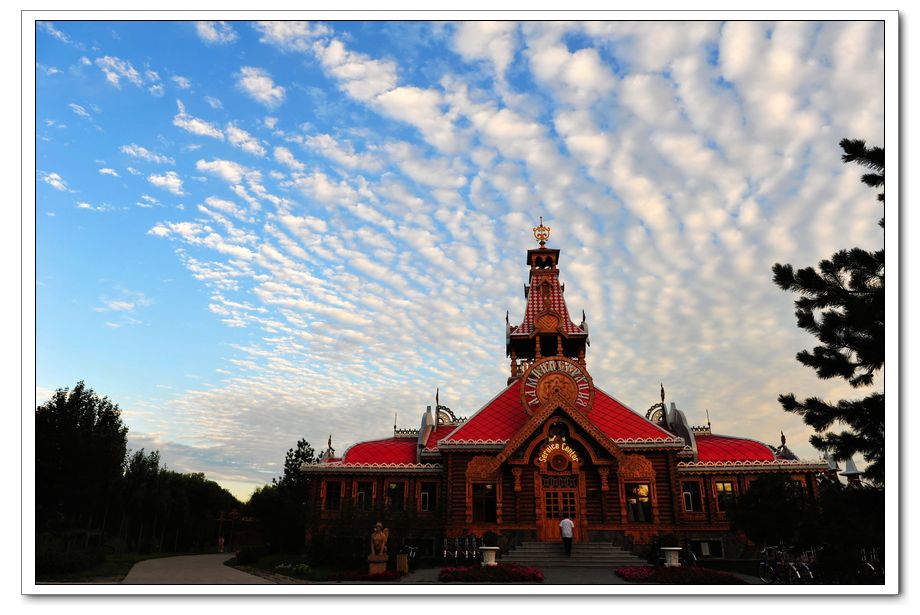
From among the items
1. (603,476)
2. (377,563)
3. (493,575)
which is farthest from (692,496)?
(377,563)

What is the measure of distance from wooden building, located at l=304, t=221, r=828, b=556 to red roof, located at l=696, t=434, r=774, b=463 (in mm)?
57

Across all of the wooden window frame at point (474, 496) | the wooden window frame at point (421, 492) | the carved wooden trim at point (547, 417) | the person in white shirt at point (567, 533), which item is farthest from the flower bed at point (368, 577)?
the wooden window frame at point (421, 492)

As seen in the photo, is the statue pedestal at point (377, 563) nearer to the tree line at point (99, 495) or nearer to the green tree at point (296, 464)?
the tree line at point (99, 495)

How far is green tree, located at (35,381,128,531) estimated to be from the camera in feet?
80.0

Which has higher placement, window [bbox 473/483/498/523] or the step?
window [bbox 473/483/498/523]

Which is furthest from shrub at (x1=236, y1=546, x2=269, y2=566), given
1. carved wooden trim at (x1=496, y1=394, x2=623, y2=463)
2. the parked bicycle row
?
the parked bicycle row

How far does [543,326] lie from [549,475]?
1140 centimetres

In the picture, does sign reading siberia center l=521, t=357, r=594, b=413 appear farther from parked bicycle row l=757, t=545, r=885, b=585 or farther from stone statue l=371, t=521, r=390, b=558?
stone statue l=371, t=521, r=390, b=558

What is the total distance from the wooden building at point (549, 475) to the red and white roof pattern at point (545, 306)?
584 cm

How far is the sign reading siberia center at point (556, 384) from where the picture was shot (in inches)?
1165

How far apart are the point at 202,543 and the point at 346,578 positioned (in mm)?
51274

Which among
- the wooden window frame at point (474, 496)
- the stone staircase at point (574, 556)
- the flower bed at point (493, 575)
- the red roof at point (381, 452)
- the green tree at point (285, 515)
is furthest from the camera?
the green tree at point (285, 515)
